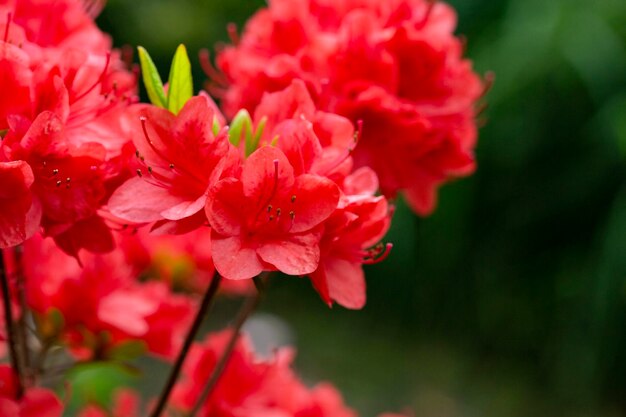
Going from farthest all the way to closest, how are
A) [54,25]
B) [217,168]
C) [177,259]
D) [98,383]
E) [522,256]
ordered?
[522,256] < [98,383] < [177,259] < [54,25] < [217,168]

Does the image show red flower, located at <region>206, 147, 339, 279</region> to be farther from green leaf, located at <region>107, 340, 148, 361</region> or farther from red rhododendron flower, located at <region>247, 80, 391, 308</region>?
green leaf, located at <region>107, 340, 148, 361</region>

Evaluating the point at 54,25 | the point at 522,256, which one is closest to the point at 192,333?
the point at 54,25

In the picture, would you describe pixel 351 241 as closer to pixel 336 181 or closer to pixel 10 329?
pixel 336 181

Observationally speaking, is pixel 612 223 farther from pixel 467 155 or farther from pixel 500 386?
pixel 467 155

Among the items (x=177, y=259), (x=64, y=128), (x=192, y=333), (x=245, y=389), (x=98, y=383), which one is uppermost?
(x=64, y=128)

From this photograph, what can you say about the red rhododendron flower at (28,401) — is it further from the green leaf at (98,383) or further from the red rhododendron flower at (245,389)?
the green leaf at (98,383)

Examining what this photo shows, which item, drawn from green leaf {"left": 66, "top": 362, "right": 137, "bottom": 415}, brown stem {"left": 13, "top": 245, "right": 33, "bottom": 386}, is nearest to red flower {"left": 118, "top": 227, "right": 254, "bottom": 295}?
green leaf {"left": 66, "top": 362, "right": 137, "bottom": 415}

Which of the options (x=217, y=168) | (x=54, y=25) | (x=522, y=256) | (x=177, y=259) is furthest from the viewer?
(x=522, y=256)
